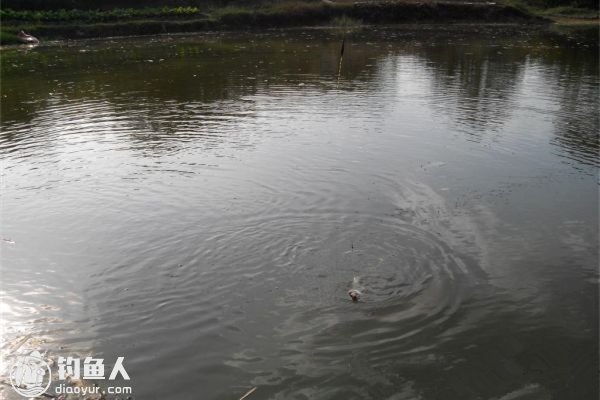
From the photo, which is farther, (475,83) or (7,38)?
(7,38)

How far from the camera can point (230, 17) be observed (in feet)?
150

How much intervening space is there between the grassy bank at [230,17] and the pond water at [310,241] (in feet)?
86.8

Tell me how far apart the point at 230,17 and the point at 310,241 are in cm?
4156

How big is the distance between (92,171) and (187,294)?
6096 mm

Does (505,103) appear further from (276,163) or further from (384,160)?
(276,163)

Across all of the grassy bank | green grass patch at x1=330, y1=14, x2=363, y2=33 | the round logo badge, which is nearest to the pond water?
the round logo badge

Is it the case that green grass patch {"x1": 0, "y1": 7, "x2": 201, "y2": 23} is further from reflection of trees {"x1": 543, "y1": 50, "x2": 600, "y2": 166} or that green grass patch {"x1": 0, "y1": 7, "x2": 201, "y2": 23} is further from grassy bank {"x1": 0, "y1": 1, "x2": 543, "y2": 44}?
reflection of trees {"x1": 543, "y1": 50, "x2": 600, "y2": 166}

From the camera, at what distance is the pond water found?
5.92m

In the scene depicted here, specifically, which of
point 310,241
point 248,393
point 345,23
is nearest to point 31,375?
point 248,393

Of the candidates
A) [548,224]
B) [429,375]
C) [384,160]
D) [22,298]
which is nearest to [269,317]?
[429,375]

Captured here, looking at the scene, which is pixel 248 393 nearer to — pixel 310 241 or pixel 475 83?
pixel 310 241

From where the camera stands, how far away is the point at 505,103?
1755 centimetres

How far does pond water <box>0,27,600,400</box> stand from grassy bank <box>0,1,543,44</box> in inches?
1041

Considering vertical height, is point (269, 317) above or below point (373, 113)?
below
